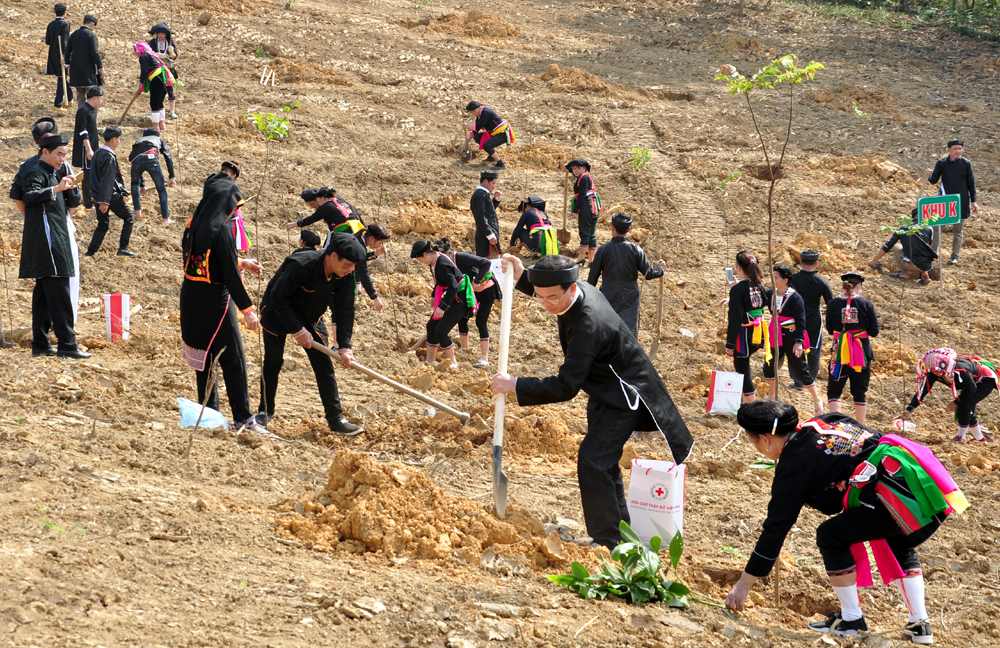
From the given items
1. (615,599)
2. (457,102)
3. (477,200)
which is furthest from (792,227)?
(615,599)

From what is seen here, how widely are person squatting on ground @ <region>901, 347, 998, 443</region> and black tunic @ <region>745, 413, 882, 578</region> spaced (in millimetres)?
4550

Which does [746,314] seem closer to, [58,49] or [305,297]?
[305,297]

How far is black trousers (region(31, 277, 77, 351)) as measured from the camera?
7254 millimetres

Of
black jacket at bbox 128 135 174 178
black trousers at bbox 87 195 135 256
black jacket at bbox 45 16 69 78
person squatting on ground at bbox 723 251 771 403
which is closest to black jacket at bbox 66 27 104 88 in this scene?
black jacket at bbox 45 16 69 78

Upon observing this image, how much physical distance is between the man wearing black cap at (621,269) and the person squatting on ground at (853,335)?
2.02m

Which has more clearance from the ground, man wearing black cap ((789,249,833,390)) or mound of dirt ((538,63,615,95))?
mound of dirt ((538,63,615,95))

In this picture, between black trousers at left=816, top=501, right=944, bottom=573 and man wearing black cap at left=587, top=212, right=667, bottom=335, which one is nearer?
black trousers at left=816, top=501, right=944, bottom=573

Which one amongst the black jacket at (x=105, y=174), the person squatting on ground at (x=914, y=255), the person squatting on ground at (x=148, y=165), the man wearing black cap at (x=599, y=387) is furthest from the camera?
the person squatting on ground at (x=914, y=255)

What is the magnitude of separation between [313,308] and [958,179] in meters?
11.2

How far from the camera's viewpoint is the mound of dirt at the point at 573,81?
1916 cm

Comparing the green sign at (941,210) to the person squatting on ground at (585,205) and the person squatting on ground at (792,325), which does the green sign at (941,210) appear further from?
the person squatting on ground at (585,205)

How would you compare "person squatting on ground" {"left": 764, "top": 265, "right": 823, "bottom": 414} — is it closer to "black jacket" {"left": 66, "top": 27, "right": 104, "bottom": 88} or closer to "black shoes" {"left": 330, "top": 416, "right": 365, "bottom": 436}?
"black shoes" {"left": 330, "top": 416, "right": 365, "bottom": 436}

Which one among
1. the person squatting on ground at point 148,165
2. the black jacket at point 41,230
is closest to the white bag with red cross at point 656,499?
the black jacket at point 41,230

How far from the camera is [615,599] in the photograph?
4.14 metres
